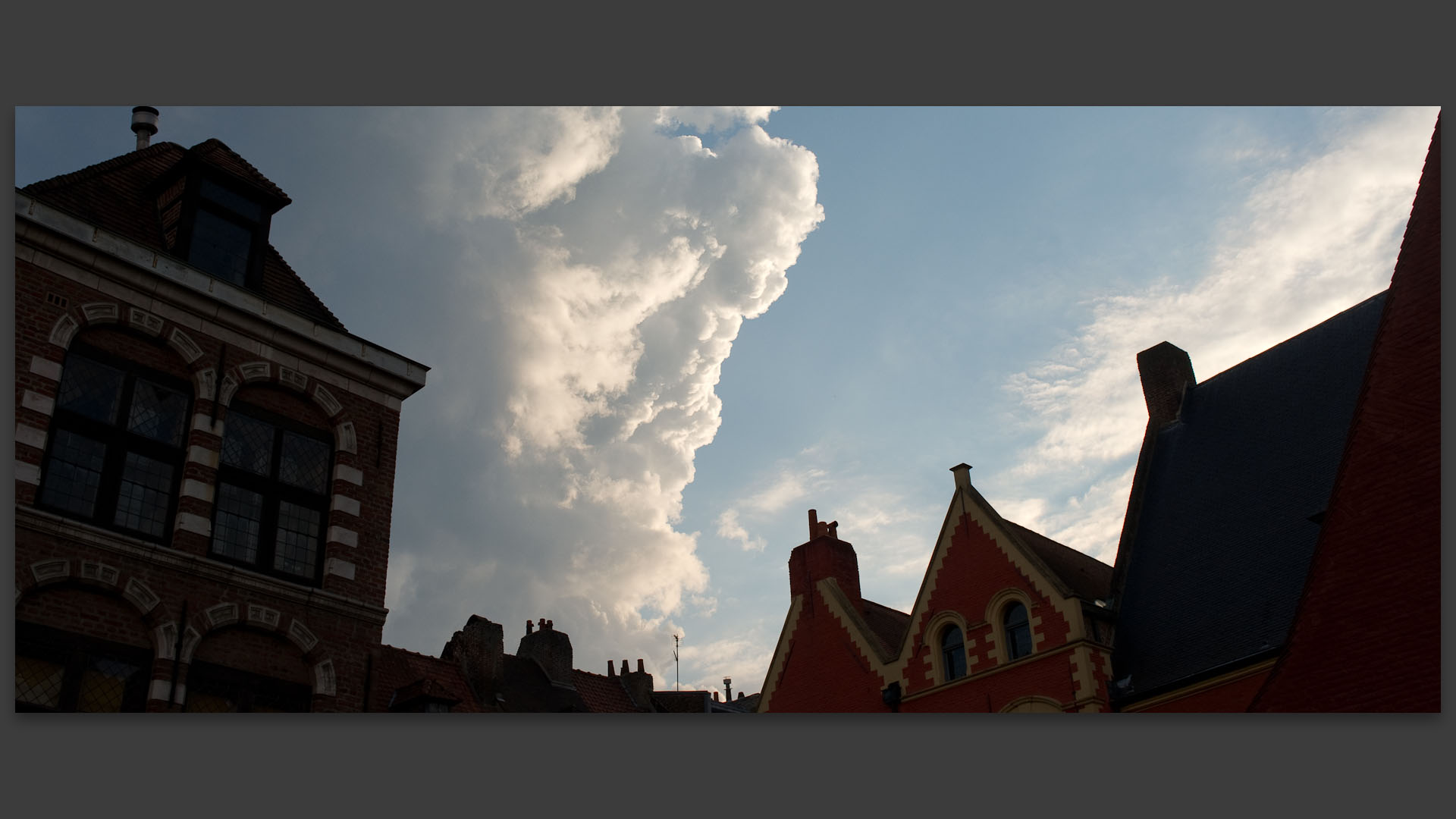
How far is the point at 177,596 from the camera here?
9102mm

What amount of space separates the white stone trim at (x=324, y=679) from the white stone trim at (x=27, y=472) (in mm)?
2633

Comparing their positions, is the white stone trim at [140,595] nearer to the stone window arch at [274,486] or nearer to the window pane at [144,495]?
the window pane at [144,495]

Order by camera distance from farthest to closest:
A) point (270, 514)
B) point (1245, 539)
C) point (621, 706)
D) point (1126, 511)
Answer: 1. point (621, 706)
2. point (1126, 511)
3. point (1245, 539)
4. point (270, 514)

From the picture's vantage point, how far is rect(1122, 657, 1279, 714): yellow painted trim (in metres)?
11.6

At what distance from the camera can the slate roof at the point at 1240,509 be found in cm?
1238

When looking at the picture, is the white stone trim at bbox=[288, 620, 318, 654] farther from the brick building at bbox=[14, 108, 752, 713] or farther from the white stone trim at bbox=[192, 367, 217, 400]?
the white stone trim at bbox=[192, 367, 217, 400]

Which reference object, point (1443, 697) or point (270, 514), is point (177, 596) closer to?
point (270, 514)

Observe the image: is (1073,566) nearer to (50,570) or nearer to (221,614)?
(221,614)

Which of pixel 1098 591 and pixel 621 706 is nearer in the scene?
pixel 1098 591

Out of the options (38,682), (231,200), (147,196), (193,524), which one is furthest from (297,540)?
(147,196)

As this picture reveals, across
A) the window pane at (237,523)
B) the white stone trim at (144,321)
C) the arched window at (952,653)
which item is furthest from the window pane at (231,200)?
the arched window at (952,653)

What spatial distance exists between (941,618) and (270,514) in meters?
7.87

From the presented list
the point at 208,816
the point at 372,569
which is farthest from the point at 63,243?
the point at 208,816

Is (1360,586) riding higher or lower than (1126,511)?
lower
